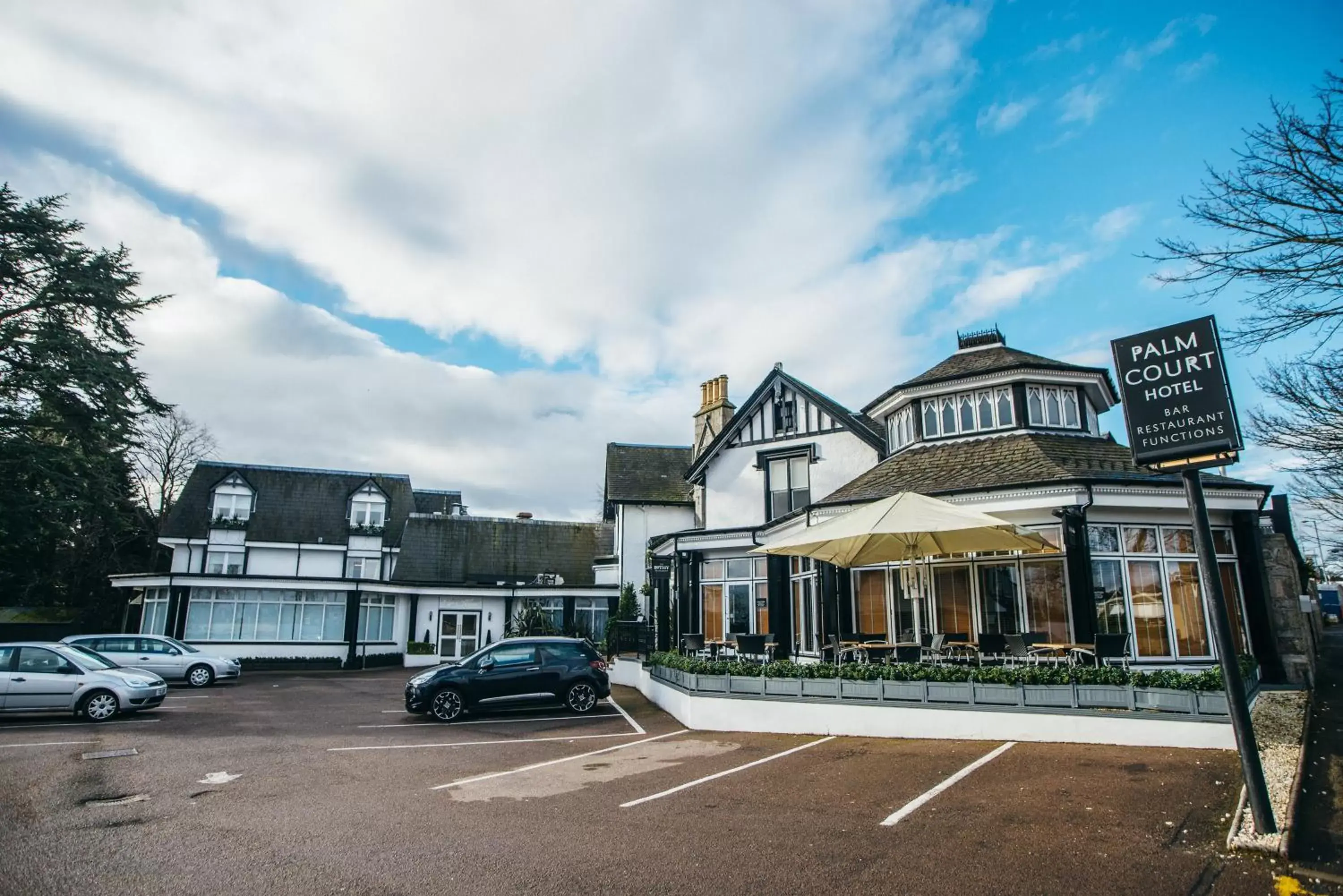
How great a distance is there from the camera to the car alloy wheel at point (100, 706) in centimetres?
1383

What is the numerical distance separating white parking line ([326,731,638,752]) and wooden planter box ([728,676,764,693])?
6.34ft

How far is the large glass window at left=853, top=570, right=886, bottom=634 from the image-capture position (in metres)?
15.6

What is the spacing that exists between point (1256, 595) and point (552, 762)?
13.2 metres

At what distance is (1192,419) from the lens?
6.62 meters

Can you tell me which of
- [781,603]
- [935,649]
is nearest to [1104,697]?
[935,649]

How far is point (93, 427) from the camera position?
24.9 metres

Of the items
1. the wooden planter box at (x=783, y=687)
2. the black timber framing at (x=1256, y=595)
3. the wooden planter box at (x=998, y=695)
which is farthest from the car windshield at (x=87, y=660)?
the black timber framing at (x=1256, y=595)

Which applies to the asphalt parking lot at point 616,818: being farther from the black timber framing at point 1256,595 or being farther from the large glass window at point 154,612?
the large glass window at point 154,612

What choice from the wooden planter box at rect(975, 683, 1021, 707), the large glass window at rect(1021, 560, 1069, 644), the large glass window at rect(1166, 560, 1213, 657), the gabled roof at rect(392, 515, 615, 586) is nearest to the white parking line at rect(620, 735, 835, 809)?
the wooden planter box at rect(975, 683, 1021, 707)

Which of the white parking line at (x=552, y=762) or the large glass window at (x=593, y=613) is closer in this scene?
the white parking line at (x=552, y=762)

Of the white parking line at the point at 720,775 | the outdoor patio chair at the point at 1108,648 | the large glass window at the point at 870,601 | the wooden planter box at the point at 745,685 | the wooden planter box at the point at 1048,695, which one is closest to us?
the white parking line at the point at 720,775

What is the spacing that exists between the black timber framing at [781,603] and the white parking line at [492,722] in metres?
4.73

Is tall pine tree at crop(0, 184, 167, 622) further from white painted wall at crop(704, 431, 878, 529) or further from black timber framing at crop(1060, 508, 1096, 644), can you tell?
black timber framing at crop(1060, 508, 1096, 644)

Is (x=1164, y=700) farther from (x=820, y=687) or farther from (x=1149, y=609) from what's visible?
(x=820, y=687)
